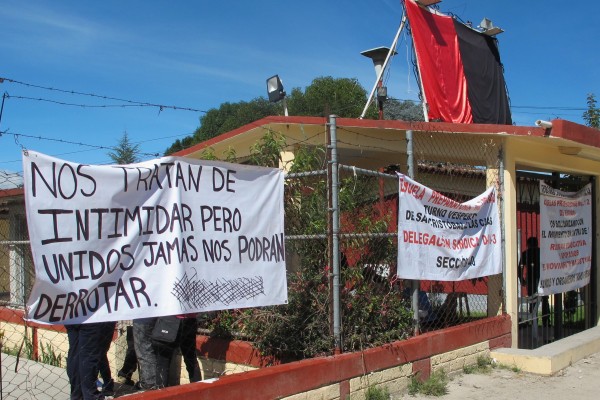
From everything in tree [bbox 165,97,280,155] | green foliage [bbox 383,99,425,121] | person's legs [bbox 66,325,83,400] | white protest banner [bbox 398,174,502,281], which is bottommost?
person's legs [bbox 66,325,83,400]

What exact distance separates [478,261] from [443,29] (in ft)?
15.0

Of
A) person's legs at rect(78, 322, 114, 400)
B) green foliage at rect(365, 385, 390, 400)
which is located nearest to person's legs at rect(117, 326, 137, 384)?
person's legs at rect(78, 322, 114, 400)

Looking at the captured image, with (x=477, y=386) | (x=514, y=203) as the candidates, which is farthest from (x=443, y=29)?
(x=477, y=386)

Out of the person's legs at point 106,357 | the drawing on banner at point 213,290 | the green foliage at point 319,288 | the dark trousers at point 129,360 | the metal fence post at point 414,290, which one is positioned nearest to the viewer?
the drawing on banner at point 213,290

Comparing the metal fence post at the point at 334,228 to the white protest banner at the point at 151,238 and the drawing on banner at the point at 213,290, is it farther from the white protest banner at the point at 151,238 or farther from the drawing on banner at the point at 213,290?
the drawing on banner at the point at 213,290

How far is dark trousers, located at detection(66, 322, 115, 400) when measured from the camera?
4.92m

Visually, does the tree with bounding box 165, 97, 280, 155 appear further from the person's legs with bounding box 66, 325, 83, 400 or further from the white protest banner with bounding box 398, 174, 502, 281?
the person's legs with bounding box 66, 325, 83, 400

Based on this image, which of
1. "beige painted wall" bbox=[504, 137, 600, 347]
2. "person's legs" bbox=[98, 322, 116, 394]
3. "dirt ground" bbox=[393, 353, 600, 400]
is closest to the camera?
"person's legs" bbox=[98, 322, 116, 394]

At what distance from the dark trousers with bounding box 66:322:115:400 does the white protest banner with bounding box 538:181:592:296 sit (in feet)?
18.2

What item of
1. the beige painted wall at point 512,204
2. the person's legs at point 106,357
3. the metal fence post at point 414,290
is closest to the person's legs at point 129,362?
the person's legs at point 106,357

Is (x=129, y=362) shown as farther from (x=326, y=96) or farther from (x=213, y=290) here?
(x=326, y=96)

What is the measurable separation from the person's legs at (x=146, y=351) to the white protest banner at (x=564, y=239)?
5.05 meters

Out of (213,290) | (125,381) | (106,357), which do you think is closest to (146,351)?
(106,357)

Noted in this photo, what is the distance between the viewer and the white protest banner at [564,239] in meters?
7.76
